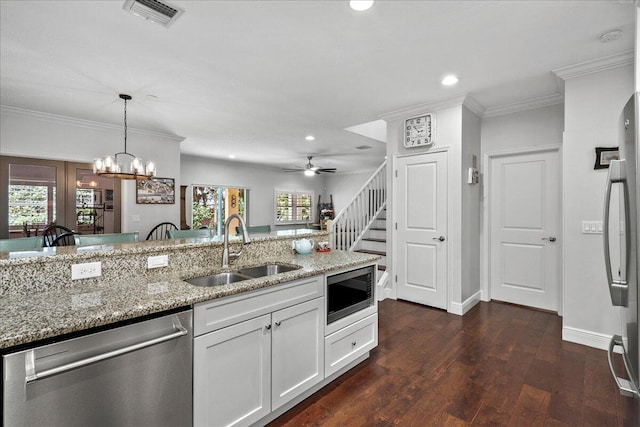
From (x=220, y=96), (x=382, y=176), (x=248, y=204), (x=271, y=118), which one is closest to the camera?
(x=220, y=96)

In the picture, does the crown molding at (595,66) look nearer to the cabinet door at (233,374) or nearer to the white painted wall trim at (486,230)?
the white painted wall trim at (486,230)

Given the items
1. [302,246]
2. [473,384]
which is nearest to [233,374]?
[302,246]

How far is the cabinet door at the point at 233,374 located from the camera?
1.52 m

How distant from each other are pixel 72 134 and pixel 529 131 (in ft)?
21.0

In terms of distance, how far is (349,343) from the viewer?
7.87 feet

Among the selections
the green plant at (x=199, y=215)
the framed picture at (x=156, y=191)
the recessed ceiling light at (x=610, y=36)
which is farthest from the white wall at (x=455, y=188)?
the green plant at (x=199, y=215)

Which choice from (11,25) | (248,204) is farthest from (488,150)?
(248,204)

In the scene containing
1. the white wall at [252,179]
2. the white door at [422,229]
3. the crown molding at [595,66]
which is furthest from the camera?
the white wall at [252,179]

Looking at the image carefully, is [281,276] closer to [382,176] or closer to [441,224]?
[441,224]

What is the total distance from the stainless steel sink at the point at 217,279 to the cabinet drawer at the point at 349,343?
2.49 feet

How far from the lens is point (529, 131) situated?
385cm

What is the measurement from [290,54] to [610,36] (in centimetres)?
251

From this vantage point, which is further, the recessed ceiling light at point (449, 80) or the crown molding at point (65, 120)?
the crown molding at point (65, 120)

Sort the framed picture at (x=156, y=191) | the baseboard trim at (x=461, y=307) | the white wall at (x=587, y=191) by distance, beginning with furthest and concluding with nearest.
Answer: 1. the framed picture at (x=156, y=191)
2. the baseboard trim at (x=461, y=307)
3. the white wall at (x=587, y=191)
